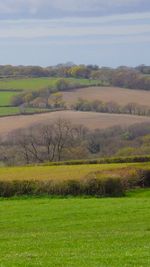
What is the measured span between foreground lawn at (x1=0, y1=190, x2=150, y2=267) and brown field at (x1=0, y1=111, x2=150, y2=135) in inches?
2063

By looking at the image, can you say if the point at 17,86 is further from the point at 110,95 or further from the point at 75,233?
the point at 75,233

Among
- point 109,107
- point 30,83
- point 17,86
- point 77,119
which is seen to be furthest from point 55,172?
point 30,83

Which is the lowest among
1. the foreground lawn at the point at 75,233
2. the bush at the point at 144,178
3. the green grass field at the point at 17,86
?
the green grass field at the point at 17,86

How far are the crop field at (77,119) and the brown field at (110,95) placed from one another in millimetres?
10962

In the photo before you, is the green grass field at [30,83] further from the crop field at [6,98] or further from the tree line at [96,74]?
the tree line at [96,74]

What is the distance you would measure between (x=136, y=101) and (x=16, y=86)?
1197 inches

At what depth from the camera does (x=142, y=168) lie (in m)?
39.6

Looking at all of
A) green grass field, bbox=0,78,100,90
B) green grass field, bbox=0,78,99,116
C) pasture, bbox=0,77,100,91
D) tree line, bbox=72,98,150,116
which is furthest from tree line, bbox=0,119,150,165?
green grass field, bbox=0,78,100,90

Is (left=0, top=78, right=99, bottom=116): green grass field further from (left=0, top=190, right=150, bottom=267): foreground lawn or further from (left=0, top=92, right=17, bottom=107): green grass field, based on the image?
(left=0, top=190, right=150, bottom=267): foreground lawn

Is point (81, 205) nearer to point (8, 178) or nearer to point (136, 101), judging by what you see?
point (8, 178)

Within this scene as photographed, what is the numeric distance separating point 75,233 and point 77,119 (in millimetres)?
70224

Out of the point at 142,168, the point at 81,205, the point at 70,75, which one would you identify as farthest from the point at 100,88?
the point at 81,205

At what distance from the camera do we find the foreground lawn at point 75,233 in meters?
13.5

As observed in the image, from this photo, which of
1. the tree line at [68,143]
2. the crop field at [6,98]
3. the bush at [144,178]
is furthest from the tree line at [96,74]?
the bush at [144,178]
